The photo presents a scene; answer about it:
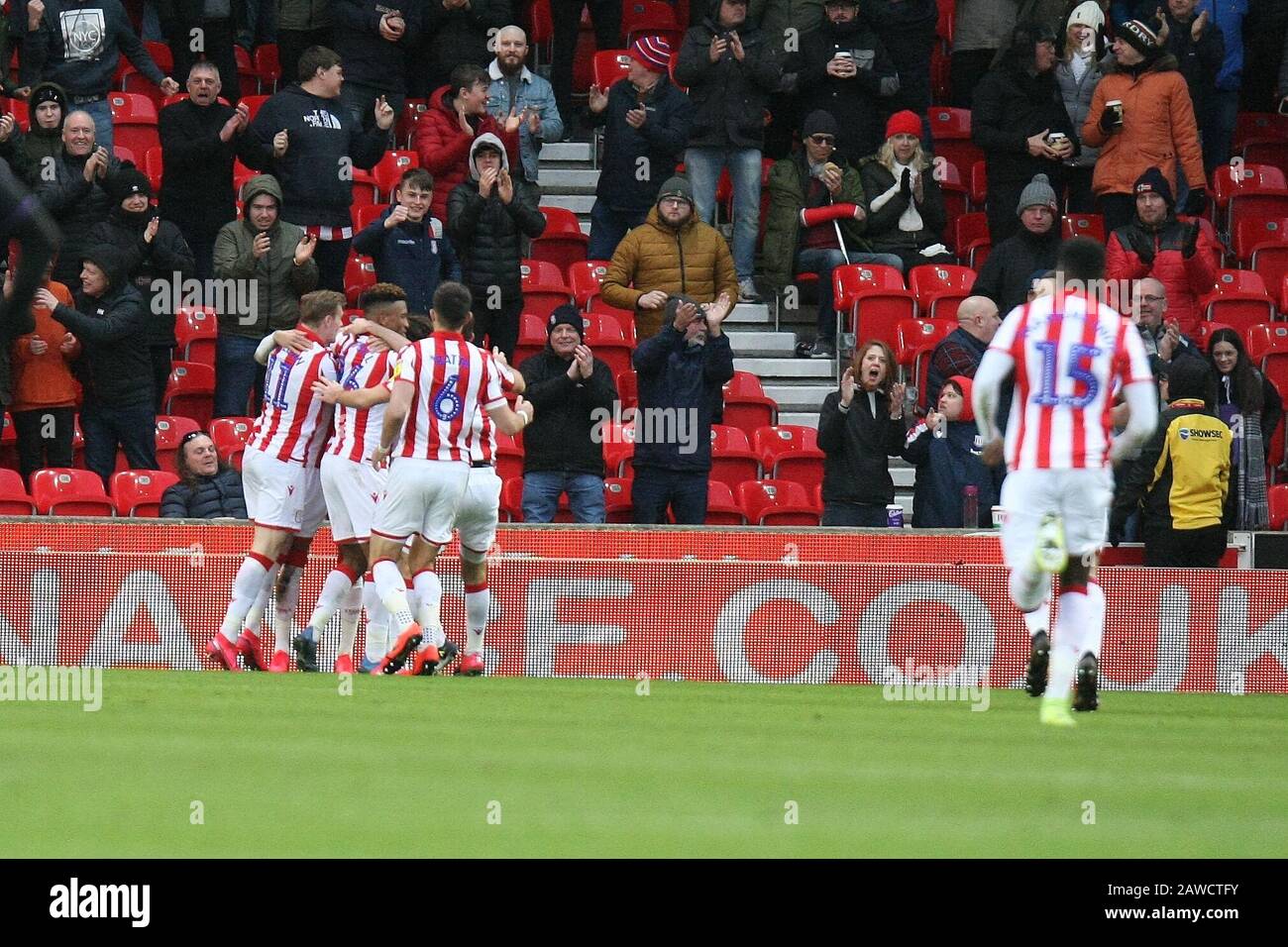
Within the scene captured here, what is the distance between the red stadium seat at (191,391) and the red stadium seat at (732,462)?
4.08m

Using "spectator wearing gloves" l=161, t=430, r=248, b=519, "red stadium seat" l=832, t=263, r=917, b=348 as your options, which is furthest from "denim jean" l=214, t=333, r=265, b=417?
"red stadium seat" l=832, t=263, r=917, b=348

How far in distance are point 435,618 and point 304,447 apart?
57.6 inches

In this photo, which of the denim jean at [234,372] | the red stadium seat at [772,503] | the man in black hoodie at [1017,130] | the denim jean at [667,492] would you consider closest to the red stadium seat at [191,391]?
the denim jean at [234,372]

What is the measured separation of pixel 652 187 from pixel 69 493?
5673 mm

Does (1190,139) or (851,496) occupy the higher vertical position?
(1190,139)

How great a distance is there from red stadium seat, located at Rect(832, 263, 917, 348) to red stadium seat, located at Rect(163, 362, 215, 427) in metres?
5.22

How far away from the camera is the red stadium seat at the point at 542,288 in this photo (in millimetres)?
17359

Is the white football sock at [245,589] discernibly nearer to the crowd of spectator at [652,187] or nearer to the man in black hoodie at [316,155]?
the crowd of spectator at [652,187]

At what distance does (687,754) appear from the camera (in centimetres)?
838

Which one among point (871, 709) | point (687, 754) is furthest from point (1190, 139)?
point (687, 754)

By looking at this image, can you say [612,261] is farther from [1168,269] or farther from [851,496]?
[1168,269]

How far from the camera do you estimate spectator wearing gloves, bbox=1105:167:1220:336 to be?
54.4 feet
